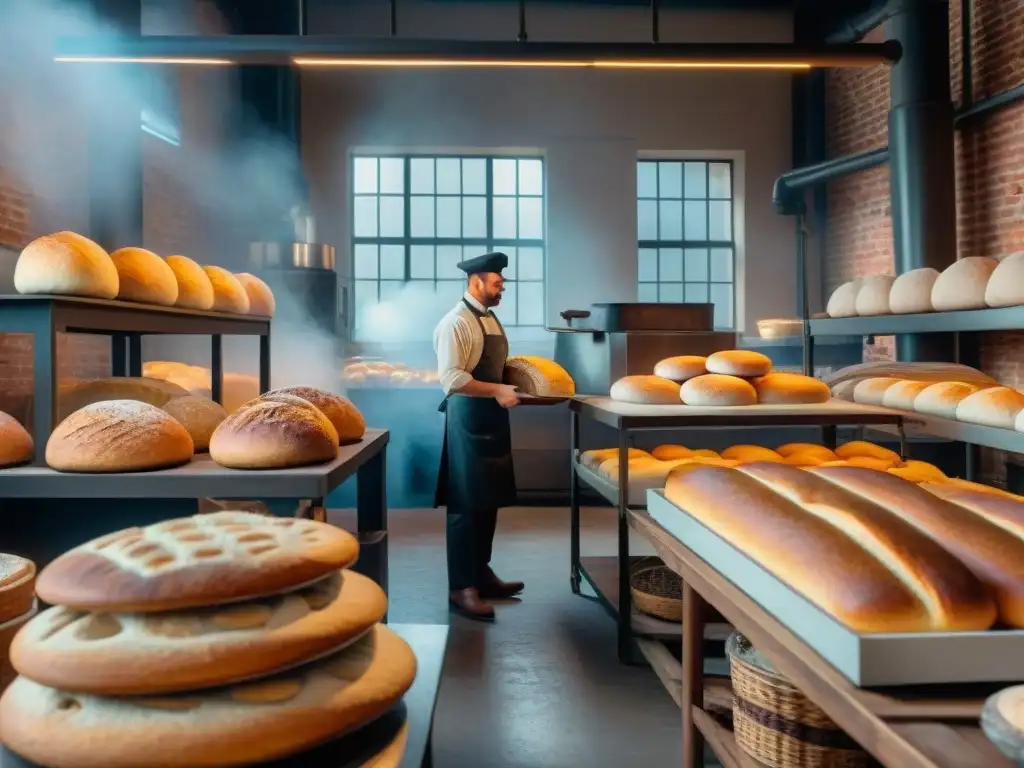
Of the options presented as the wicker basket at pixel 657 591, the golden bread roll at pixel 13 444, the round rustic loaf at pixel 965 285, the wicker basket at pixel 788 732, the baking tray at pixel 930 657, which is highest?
the round rustic loaf at pixel 965 285

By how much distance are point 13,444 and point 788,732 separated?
61.5 inches

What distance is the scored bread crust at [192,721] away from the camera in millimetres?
769

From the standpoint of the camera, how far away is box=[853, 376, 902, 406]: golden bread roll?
355 centimetres

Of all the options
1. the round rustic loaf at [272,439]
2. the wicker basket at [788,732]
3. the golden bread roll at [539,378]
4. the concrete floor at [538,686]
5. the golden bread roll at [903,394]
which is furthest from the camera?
the golden bread roll at [539,378]

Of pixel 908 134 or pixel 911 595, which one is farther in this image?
pixel 908 134

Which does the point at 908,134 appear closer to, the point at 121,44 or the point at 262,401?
the point at 121,44

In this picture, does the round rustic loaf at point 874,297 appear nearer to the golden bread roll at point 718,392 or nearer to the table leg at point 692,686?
the golden bread roll at point 718,392

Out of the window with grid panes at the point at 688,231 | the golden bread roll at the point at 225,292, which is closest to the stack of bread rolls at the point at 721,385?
the golden bread roll at the point at 225,292

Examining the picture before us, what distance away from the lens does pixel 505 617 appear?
3.47 m

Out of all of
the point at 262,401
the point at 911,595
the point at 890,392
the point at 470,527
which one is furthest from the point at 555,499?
the point at 911,595

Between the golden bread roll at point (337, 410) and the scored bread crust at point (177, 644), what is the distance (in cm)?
105

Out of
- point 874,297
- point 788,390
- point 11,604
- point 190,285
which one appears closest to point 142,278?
point 190,285

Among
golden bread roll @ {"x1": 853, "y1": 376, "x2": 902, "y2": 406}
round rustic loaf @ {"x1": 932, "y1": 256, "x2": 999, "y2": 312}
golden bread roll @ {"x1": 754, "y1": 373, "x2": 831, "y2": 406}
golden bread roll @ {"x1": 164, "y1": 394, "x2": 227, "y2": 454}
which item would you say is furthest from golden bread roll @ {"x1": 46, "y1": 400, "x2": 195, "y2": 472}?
round rustic loaf @ {"x1": 932, "y1": 256, "x2": 999, "y2": 312}

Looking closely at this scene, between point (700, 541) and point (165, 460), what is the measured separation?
1.02 m
